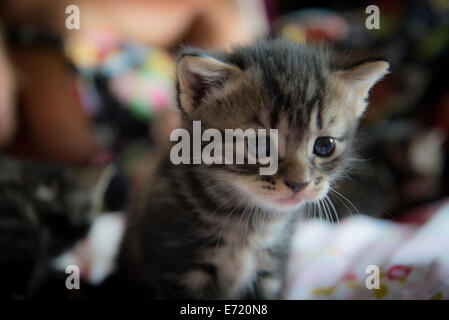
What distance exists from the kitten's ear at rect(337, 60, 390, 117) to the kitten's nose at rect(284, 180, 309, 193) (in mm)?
241

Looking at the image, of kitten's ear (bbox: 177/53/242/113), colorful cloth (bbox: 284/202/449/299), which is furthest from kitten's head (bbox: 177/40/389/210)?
colorful cloth (bbox: 284/202/449/299)

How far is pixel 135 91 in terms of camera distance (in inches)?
60.9

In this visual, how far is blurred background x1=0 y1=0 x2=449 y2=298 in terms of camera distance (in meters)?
1.47

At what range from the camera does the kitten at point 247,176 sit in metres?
0.75

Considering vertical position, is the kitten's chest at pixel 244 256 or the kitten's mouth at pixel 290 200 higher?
the kitten's mouth at pixel 290 200

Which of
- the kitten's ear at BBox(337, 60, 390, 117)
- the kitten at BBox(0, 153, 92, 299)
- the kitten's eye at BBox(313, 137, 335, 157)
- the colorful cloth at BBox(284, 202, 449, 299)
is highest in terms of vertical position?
the kitten's ear at BBox(337, 60, 390, 117)

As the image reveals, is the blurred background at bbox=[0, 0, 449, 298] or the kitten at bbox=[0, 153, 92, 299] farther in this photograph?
the blurred background at bbox=[0, 0, 449, 298]

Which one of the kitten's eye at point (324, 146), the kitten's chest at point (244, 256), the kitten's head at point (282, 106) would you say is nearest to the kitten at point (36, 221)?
the kitten's chest at point (244, 256)

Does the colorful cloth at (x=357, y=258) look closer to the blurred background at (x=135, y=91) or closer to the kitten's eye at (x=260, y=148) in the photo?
the blurred background at (x=135, y=91)

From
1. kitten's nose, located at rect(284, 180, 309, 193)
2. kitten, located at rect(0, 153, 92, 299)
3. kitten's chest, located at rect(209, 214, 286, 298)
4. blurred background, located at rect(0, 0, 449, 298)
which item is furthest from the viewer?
blurred background, located at rect(0, 0, 449, 298)

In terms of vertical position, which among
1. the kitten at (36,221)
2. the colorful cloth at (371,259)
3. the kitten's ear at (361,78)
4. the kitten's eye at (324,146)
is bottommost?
the colorful cloth at (371,259)

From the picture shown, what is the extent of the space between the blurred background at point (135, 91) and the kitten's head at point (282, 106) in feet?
1.58

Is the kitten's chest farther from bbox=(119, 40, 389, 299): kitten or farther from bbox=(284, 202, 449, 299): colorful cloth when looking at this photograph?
bbox=(284, 202, 449, 299): colorful cloth
